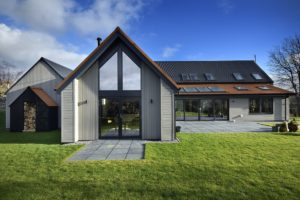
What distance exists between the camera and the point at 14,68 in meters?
48.8

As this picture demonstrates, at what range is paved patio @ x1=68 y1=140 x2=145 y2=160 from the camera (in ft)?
22.1

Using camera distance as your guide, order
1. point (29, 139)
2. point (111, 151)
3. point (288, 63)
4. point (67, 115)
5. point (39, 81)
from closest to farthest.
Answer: point (111, 151) → point (67, 115) → point (29, 139) → point (39, 81) → point (288, 63)

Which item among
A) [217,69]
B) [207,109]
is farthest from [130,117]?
[217,69]

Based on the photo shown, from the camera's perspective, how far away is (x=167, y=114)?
→ 31.3 feet

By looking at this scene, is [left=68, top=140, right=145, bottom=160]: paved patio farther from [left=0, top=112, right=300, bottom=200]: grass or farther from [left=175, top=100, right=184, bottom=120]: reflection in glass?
[left=175, top=100, right=184, bottom=120]: reflection in glass

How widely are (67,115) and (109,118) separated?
88.8 inches

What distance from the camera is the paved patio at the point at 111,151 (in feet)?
22.1

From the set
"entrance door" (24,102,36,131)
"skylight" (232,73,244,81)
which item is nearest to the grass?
"entrance door" (24,102,36,131)

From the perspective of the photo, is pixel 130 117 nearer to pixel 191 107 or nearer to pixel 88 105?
pixel 88 105

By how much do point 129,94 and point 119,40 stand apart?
10.4 ft

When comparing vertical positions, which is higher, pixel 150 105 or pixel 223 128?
pixel 150 105

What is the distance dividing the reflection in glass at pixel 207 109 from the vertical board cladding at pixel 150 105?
11.5 meters

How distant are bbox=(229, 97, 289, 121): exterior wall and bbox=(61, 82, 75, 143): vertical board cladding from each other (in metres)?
16.7

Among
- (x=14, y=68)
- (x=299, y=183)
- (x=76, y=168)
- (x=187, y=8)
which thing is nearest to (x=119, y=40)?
(x=187, y=8)
